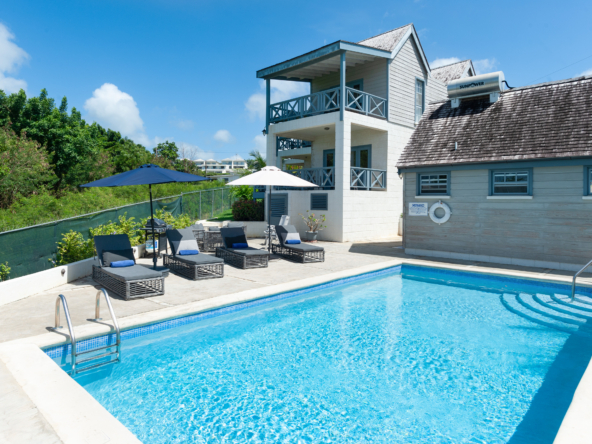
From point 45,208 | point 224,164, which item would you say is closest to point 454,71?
point 45,208

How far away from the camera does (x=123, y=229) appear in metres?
11.0

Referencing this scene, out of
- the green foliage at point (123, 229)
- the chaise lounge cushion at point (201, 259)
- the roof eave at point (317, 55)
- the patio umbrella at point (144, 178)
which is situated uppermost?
the roof eave at point (317, 55)

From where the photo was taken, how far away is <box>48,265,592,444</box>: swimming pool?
148 inches

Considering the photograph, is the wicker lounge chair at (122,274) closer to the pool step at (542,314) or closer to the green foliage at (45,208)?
the green foliage at (45,208)

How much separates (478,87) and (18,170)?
1848 centimetres

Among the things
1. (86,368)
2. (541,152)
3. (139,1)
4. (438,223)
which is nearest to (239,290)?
(86,368)

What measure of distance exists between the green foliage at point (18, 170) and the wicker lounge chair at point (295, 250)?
37.6 feet

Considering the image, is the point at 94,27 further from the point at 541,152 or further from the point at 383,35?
the point at 541,152

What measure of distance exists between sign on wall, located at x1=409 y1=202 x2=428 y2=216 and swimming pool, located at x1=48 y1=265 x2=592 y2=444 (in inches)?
188

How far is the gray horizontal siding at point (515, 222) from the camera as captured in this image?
31.5 ft

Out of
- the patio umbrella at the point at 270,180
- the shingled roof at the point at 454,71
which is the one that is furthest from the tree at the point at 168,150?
the patio umbrella at the point at 270,180

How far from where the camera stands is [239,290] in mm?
7633

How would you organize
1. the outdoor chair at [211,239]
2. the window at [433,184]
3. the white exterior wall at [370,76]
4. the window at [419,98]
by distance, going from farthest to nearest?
1. the window at [419,98]
2. the white exterior wall at [370,76]
3. the outdoor chair at [211,239]
4. the window at [433,184]

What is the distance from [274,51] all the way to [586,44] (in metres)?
16.6
